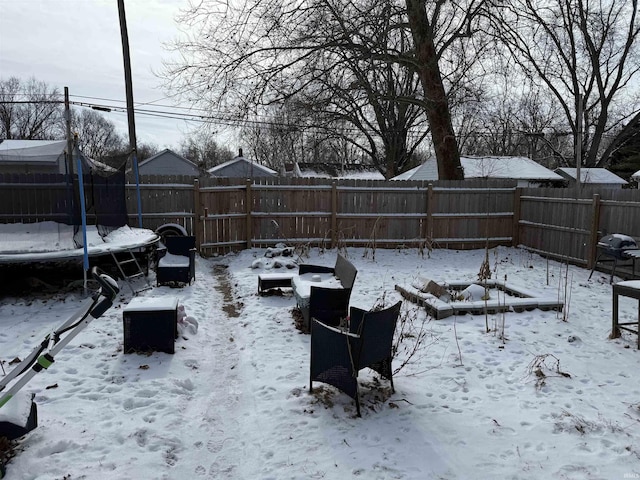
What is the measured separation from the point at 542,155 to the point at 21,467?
5132 cm

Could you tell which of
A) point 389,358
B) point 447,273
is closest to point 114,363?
point 389,358

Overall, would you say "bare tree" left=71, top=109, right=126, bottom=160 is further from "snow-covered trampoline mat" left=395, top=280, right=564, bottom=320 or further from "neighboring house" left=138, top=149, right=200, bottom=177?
"snow-covered trampoline mat" left=395, top=280, right=564, bottom=320

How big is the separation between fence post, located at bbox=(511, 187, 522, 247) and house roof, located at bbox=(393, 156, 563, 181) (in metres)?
11.8

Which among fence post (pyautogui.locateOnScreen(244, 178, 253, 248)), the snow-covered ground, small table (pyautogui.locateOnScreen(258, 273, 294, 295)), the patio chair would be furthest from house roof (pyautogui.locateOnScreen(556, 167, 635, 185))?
the patio chair

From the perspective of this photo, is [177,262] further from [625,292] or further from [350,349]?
[625,292]

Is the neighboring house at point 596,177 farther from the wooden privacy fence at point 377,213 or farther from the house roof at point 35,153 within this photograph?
the house roof at point 35,153

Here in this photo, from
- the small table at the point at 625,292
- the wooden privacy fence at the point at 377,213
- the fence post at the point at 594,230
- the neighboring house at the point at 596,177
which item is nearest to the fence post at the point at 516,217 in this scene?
the wooden privacy fence at the point at 377,213

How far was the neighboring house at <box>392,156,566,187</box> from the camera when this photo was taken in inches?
941

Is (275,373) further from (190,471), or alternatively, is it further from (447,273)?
(447,273)

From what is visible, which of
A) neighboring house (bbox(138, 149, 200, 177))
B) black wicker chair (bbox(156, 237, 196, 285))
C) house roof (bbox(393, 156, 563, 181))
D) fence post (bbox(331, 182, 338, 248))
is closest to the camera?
black wicker chair (bbox(156, 237, 196, 285))

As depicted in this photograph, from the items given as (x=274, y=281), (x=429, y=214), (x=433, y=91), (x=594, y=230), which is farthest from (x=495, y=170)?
(x=274, y=281)

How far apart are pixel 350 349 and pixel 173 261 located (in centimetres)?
514

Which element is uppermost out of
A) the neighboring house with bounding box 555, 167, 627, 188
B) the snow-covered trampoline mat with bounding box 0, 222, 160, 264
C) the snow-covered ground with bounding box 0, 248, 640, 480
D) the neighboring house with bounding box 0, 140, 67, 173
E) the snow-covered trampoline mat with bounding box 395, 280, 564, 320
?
the neighboring house with bounding box 0, 140, 67, 173

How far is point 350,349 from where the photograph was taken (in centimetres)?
343
